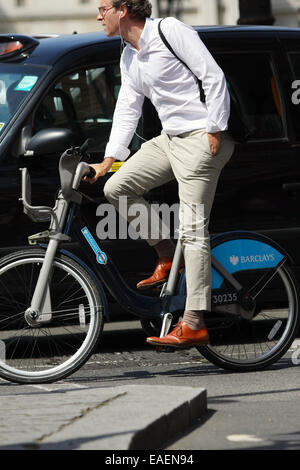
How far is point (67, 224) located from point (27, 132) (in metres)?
0.87

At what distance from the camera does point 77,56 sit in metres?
6.85

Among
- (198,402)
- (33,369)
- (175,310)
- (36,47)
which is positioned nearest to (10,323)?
(33,369)

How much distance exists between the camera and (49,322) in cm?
600

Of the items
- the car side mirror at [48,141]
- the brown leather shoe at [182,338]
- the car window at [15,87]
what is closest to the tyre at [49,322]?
the brown leather shoe at [182,338]

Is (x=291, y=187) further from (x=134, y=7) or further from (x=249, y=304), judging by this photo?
(x=134, y=7)

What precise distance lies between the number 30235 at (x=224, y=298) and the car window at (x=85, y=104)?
115 cm

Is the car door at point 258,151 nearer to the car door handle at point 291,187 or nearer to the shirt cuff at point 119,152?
the car door handle at point 291,187

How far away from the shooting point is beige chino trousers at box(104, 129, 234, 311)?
5988mm

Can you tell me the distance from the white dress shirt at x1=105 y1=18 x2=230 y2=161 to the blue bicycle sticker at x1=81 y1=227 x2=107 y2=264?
1.40 ft

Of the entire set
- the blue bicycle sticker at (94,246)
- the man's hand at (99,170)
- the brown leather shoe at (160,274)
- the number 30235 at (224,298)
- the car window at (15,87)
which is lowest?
the number 30235 at (224,298)

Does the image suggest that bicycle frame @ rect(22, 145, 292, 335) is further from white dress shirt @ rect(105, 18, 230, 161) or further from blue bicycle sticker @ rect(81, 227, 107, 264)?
white dress shirt @ rect(105, 18, 230, 161)

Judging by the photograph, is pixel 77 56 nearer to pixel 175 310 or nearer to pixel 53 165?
pixel 53 165

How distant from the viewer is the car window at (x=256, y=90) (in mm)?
7078

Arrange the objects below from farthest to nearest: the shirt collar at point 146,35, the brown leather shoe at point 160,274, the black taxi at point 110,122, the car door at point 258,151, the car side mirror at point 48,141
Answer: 1. the car door at point 258,151
2. the black taxi at point 110,122
3. the car side mirror at point 48,141
4. the brown leather shoe at point 160,274
5. the shirt collar at point 146,35
